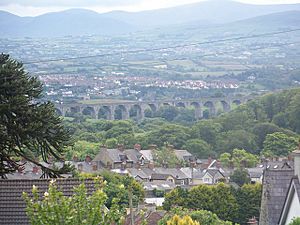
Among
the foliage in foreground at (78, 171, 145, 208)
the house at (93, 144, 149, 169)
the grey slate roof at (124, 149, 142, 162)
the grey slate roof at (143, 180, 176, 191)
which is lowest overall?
the grey slate roof at (124, 149, 142, 162)

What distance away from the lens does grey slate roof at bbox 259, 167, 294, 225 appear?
17344mm

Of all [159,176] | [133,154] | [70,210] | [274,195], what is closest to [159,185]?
[159,176]

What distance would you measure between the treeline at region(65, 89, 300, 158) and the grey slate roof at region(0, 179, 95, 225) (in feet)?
209

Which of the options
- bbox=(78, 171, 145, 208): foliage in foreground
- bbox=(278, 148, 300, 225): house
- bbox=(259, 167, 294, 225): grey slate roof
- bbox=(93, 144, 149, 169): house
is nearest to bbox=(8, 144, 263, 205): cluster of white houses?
bbox=(93, 144, 149, 169): house

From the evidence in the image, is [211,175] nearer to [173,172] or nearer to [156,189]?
[173,172]

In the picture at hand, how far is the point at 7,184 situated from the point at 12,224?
0.85 metres

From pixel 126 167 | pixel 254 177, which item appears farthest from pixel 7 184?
pixel 126 167

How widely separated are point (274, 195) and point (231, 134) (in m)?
75.7

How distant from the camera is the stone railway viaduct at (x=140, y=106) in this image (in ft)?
507

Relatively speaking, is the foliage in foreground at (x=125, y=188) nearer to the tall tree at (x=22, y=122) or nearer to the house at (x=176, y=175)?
the house at (x=176, y=175)

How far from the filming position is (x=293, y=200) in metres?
16.4

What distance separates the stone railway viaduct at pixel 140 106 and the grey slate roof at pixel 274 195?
435 feet

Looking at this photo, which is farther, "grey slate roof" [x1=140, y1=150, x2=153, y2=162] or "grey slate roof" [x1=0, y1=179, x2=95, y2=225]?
"grey slate roof" [x1=140, y1=150, x2=153, y2=162]

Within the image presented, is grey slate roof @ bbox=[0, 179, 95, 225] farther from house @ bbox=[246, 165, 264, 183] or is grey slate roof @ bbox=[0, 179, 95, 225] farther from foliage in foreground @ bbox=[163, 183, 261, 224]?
house @ bbox=[246, 165, 264, 183]
